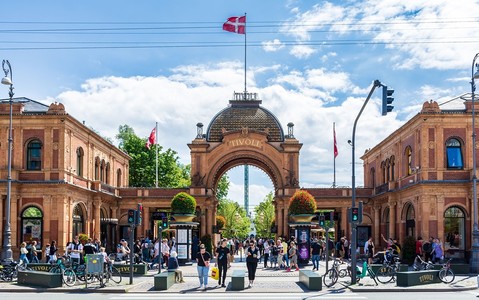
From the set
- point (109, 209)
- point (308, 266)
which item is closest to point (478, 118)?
point (308, 266)

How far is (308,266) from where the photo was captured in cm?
4003

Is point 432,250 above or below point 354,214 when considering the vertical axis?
below

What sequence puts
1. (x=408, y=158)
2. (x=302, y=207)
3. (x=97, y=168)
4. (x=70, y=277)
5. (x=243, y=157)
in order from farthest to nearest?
(x=243, y=157), (x=97, y=168), (x=408, y=158), (x=302, y=207), (x=70, y=277)

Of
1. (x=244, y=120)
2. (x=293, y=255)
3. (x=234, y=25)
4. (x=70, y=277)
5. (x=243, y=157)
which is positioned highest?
(x=234, y=25)

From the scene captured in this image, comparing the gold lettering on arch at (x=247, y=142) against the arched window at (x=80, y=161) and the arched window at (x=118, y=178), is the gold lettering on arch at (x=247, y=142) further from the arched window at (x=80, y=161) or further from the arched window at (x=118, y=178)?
the arched window at (x=80, y=161)

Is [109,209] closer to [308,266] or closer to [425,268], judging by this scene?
[308,266]

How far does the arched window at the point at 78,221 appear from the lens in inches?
1858

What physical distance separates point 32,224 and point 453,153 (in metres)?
27.4

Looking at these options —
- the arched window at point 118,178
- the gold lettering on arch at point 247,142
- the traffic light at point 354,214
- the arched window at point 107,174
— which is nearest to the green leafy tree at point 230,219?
the arched window at point 118,178

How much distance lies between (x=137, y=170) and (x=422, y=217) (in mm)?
43035

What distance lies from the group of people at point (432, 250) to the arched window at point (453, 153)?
22.2ft

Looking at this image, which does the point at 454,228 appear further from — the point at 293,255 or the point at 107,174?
the point at 107,174

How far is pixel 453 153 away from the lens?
140ft

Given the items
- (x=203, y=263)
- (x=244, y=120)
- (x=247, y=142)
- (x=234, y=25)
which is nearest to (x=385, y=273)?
(x=203, y=263)
